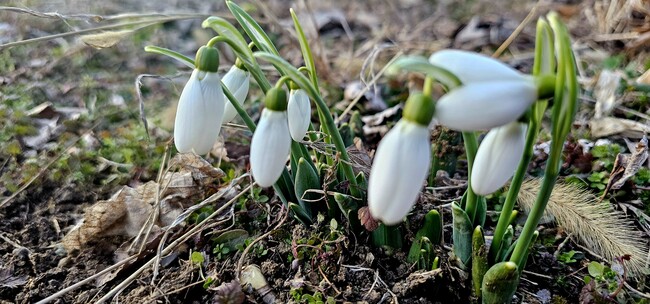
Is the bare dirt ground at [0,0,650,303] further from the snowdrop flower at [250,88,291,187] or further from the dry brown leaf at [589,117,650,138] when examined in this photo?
the snowdrop flower at [250,88,291,187]

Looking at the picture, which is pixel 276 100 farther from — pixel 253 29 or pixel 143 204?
pixel 143 204

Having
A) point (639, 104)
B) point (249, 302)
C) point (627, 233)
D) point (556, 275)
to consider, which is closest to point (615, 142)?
point (639, 104)

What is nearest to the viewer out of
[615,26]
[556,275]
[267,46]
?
[267,46]

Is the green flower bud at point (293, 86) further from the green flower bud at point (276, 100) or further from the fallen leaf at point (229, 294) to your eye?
the fallen leaf at point (229, 294)

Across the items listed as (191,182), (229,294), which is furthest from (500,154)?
(191,182)

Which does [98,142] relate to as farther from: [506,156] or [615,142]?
[615,142]

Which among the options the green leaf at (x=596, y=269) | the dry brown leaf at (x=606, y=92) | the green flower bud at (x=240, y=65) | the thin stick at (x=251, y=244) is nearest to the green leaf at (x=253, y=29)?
the green flower bud at (x=240, y=65)
